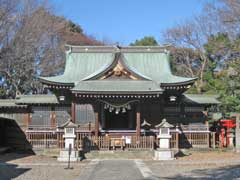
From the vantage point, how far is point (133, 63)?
27.0m

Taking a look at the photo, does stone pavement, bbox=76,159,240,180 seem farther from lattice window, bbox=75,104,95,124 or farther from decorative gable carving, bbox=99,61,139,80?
decorative gable carving, bbox=99,61,139,80

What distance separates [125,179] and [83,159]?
25.9 ft

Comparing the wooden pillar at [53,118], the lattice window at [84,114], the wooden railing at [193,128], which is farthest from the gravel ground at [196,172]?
the wooden pillar at [53,118]

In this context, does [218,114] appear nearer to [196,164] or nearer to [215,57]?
[196,164]

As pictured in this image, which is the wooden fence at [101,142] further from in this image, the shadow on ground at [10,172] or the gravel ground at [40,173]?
the shadow on ground at [10,172]

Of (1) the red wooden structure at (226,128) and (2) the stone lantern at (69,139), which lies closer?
(2) the stone lantern at (69,139)

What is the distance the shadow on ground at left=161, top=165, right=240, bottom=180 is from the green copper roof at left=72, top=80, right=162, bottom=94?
7.67 meters

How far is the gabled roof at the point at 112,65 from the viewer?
76.9 ft

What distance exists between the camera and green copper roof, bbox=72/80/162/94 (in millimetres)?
22375

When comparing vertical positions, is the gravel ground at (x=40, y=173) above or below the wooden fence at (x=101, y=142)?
below

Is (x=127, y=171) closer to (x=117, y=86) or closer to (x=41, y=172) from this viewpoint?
(x=41, y=172)

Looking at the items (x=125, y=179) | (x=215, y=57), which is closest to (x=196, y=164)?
(x=125, y=179)

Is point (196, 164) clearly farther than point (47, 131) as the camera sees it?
No

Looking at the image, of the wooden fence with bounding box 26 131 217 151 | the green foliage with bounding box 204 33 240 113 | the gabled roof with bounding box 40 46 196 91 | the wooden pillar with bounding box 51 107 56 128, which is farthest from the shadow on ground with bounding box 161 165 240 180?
the wooden pillar with bounding box 51 107 56 128
